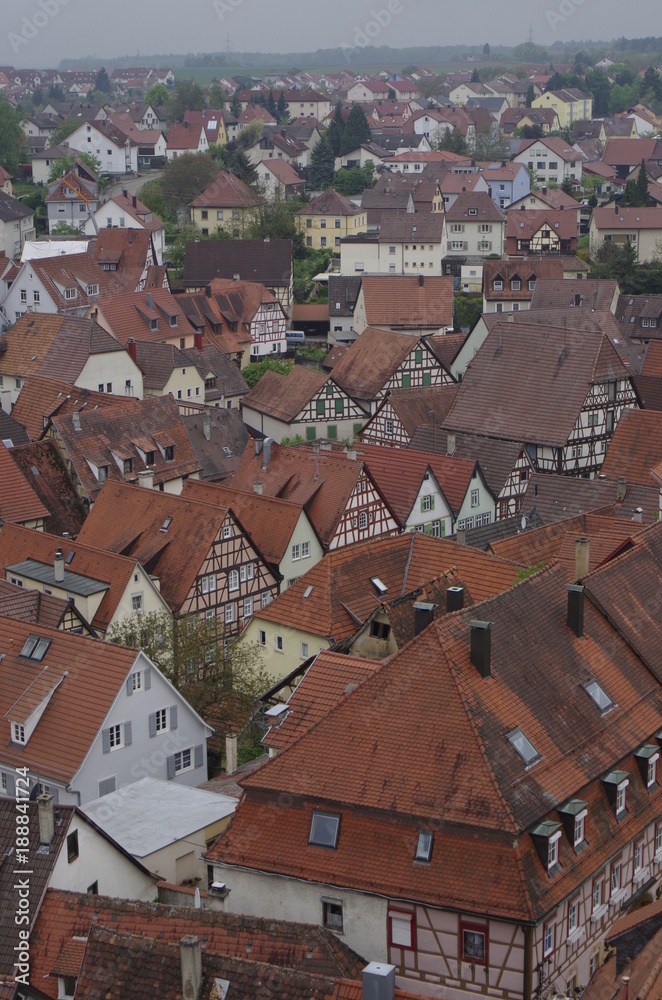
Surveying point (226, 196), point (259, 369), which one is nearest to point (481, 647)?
point (259, 369)

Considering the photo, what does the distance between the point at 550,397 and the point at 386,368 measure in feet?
49.7

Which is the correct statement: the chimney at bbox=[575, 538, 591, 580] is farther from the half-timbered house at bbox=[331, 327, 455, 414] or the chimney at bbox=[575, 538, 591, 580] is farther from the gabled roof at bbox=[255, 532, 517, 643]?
the half-timbered house at bbox=[331, 327, 455, 414]

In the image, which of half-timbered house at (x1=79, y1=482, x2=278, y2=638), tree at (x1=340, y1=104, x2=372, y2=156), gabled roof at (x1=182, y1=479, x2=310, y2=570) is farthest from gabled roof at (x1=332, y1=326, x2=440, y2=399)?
tree at (x1=340, y1=104, x2=372, y2=156)

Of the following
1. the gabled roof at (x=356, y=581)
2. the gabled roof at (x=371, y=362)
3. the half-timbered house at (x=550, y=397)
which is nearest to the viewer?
the gabled roof at (x=356, y=581)

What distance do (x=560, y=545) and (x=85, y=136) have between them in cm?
11939

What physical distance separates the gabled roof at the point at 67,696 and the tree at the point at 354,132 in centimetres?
13007

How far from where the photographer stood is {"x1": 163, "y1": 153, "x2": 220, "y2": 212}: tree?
130m

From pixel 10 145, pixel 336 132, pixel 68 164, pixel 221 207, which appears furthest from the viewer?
pixel 336 132

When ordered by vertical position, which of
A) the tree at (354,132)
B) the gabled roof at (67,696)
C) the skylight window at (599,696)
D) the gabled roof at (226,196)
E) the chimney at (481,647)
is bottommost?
the gabled roof at (67,696)

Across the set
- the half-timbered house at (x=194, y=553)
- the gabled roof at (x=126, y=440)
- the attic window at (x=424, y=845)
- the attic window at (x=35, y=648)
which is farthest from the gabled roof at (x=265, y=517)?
the attic window at (x=424, y=845)

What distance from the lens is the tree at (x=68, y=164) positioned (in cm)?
13900

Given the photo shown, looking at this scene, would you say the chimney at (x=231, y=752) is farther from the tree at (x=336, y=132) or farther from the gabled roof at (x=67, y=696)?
the tree at (x=336, y=132)

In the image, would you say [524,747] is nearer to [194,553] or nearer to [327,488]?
[194,553]

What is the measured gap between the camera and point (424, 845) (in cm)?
2628
